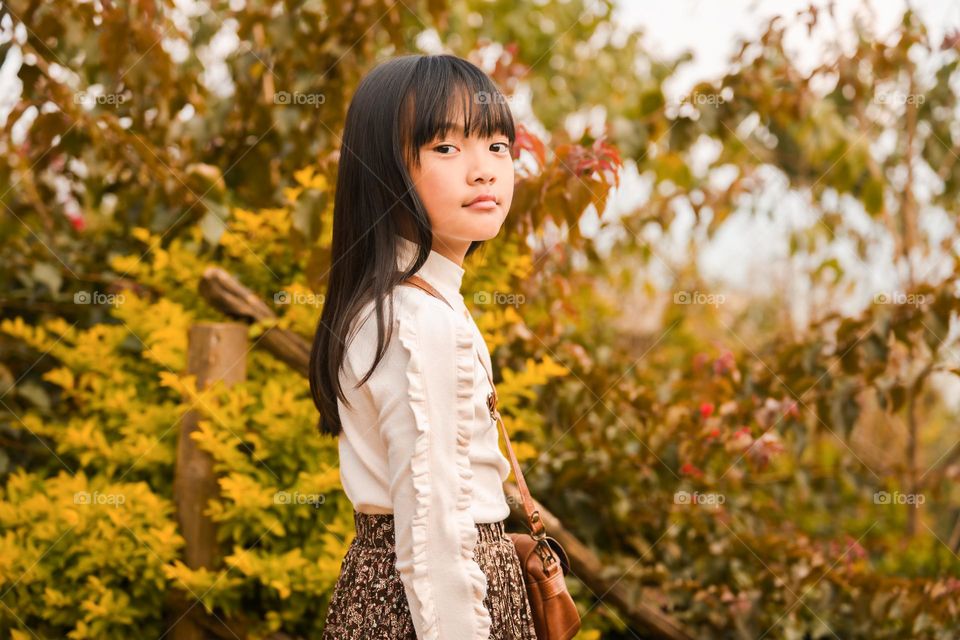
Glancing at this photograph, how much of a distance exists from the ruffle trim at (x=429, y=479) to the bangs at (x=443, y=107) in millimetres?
277

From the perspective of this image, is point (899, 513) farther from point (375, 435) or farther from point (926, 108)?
point (375, 435)

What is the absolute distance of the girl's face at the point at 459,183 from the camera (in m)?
1.38

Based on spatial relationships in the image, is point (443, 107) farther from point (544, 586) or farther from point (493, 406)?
point (544, 586)

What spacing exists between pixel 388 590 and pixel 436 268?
0.47 metres

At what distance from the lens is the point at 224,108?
Result: 306 centimetres

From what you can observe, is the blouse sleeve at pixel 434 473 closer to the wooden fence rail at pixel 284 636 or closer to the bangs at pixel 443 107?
the bangs at pixel 443 107

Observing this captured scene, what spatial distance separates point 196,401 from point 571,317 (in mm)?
1072

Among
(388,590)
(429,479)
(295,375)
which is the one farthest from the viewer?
(295,375)

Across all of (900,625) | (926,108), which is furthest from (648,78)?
(900,625)

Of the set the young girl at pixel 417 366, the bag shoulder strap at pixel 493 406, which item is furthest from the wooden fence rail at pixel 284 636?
the young girl at pixel 417 366

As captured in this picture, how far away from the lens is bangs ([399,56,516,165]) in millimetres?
1378

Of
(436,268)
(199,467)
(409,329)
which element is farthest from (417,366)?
(199,467)

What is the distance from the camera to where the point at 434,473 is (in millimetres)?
1232

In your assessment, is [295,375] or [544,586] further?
[295,375]
